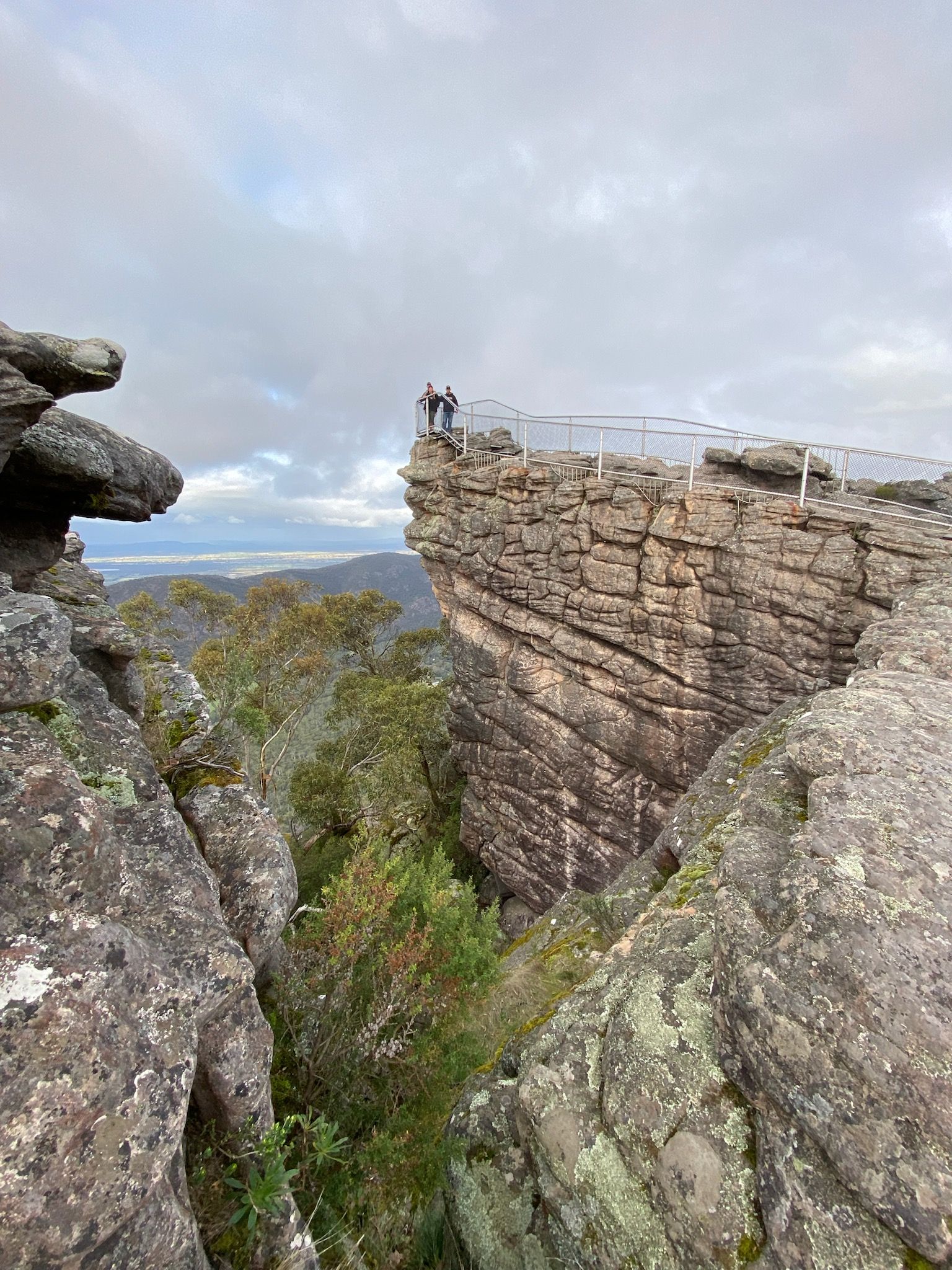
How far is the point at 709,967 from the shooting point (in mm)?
4355

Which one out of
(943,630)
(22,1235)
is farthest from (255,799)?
(943,630)

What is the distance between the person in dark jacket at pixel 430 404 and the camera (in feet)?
70.5

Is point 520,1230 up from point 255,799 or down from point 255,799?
down

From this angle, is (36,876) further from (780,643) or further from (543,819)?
(543,819)

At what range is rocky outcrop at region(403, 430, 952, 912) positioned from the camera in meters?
13.0

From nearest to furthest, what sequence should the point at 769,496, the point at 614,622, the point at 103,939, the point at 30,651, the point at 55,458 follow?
the point at 103,939, the point at 30,651, the point at 55,458, the point at 769,496, the point at 614,622

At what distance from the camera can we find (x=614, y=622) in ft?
53.1

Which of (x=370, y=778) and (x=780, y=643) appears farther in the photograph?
(x=370, y=778)

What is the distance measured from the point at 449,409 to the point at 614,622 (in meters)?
11.4

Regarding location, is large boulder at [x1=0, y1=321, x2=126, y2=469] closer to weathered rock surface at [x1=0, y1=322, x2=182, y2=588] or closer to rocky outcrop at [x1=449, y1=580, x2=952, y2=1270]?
weathered rock surface at [x1=0, y1=322, x2=182, y2=588]

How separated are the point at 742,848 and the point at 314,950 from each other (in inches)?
173

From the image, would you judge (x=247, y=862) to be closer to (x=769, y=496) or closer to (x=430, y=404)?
(x=769, y=496)

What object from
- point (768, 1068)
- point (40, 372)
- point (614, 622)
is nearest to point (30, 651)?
point (40, 372)

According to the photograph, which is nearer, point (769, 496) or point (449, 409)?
point (769, 496)
